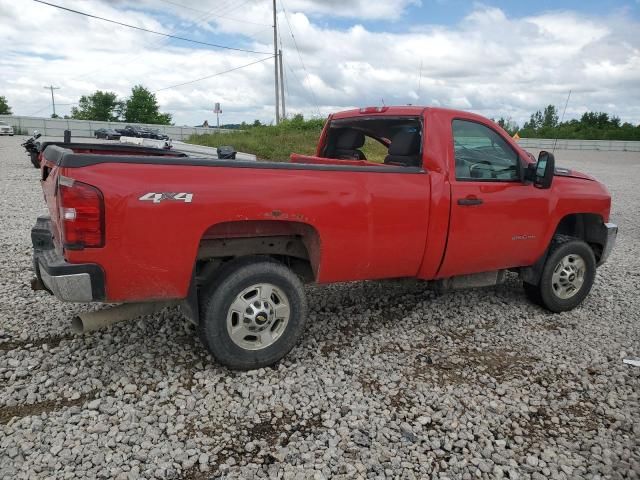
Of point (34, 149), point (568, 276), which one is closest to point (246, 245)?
point (568, 276)

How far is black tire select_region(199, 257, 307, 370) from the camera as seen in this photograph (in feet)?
11.5

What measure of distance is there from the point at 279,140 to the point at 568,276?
74.1 ft

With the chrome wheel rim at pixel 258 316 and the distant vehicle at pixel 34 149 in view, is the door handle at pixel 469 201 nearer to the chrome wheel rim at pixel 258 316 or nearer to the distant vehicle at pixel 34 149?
the chrome wheel rim at pixel 258 316

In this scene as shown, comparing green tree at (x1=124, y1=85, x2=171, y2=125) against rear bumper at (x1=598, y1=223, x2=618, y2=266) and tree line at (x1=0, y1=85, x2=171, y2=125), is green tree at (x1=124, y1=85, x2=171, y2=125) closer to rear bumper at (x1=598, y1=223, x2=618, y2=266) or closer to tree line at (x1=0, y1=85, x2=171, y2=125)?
tree line at (x1=0, y1=85, x2=171, y2=125)

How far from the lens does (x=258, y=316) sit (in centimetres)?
363

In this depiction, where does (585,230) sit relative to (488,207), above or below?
below

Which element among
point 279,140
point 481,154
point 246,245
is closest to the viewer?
point 246,245

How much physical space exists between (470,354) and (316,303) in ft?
5.36

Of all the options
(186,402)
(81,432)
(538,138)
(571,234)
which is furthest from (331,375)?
(538,138)

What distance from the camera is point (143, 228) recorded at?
310 centimetres

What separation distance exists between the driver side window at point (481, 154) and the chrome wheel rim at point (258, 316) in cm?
184

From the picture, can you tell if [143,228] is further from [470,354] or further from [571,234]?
[571,234]

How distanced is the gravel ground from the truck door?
27.3 inches

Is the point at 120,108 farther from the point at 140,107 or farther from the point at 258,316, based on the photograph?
the point at 258,316
